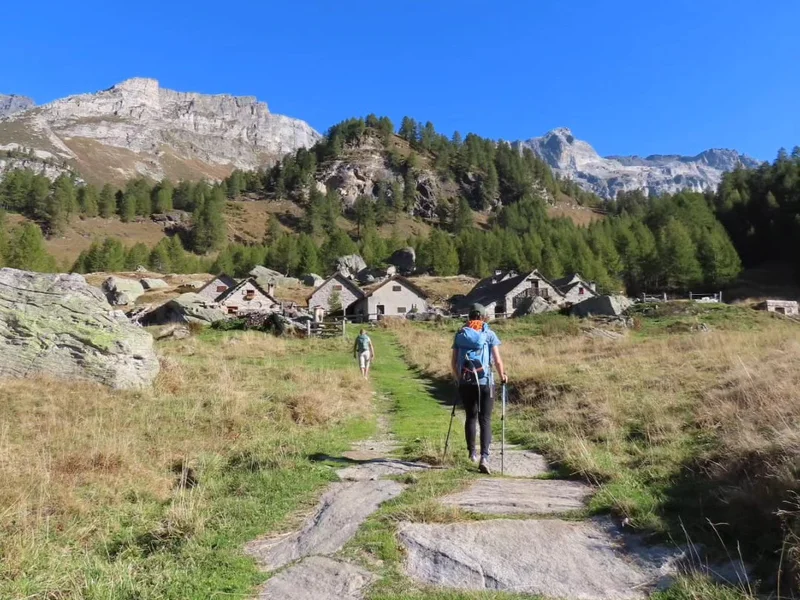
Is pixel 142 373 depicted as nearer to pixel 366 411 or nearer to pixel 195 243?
pixel 366 411

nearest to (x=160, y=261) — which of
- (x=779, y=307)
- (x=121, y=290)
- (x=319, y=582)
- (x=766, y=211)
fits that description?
(x=121, y=290)

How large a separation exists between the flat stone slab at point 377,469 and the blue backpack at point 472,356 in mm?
1527

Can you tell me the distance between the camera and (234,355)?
72.8ft

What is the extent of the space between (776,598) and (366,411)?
953 centimetres

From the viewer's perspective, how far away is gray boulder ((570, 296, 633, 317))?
49.1 m

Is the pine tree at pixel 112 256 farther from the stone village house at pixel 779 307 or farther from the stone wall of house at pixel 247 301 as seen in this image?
the stone village house at pixel 779 307

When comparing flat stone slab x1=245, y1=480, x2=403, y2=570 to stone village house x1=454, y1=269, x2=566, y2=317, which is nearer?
flat stone slab x1=245, y1=480, x2=403, y2=570

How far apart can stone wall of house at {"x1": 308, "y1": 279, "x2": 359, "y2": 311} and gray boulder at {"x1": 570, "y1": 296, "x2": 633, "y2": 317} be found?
3048cm

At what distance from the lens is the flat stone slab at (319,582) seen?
390 cm

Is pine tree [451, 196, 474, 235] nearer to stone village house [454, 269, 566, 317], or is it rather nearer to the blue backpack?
stone village house [454, 269, 566, 317]

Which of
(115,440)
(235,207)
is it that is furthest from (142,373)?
(235,207)

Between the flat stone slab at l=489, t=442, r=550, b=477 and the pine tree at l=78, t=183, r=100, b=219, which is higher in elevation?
the pine tree at l=78, t=183, r=100, b=219

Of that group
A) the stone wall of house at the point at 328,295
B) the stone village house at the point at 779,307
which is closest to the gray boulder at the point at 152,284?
the stone wall of house at the point at 328,295

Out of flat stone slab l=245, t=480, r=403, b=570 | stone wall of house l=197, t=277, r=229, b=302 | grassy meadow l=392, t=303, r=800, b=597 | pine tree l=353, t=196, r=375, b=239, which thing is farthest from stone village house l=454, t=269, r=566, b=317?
pine tree l=353, t=196, r=375, b=239
